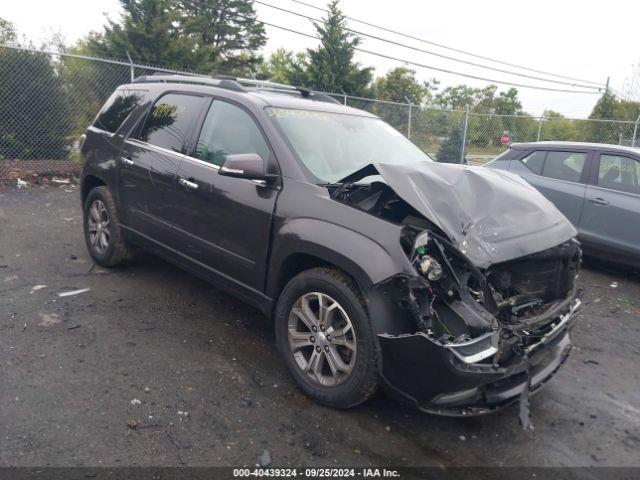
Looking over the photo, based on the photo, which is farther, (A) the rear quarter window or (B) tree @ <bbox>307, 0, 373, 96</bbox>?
(B) tree @ <bbox>307, 0, 373, 96</bbox>

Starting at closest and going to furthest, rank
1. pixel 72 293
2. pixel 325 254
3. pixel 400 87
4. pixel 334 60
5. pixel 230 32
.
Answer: pixel 325 254 < pixel 72 293 < pixel 334 60 < pixel 230 32 < pixel 400 87

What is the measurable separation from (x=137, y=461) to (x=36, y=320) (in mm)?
2110

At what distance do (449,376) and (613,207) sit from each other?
4.65 m

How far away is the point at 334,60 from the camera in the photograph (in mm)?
25688

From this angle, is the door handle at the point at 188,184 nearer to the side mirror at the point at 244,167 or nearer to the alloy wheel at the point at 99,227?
the side mirror at the point at 244,167

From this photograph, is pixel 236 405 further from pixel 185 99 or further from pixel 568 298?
pixel 185 99

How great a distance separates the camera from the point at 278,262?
3.30m

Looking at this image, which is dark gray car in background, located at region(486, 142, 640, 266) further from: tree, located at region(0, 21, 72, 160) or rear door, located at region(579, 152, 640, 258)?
tree, located at region(0, 21, 72, 160)

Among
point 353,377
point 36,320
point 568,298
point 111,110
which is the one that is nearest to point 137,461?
point 353,377

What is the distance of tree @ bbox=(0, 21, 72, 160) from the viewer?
923 cm

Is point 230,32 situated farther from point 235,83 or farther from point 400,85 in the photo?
point 235,83

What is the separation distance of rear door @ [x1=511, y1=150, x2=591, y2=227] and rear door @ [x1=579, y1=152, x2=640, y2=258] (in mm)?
126

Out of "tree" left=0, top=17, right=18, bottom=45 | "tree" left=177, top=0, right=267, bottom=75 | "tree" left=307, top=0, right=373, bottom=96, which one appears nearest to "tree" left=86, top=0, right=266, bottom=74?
"tree" left=177, top=0, right=267, bottom=75

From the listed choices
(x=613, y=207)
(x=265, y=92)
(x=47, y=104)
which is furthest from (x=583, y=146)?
(x=47, y=104)
